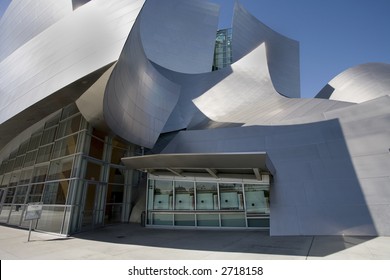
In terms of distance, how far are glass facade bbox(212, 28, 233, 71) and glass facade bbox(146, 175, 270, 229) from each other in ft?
104

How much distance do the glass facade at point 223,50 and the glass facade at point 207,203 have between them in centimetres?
3173

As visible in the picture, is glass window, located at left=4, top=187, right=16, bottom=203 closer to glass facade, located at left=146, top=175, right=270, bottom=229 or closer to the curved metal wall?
the curved metal wall

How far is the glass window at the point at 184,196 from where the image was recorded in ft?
36.3

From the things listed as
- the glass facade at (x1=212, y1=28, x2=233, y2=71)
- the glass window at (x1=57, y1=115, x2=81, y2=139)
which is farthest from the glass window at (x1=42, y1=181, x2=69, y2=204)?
the glass facade at (x1=212, y1=28, x2=233, y2=71)

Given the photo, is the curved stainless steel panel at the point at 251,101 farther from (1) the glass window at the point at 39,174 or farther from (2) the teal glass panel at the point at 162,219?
(1) the glass window at the point at 39,174

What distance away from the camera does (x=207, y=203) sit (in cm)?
1068

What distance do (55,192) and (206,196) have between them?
7.82m

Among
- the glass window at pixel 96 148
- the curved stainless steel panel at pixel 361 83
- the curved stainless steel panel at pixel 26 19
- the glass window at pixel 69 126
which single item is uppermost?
the curved stainless steel panel at pixel 26 19

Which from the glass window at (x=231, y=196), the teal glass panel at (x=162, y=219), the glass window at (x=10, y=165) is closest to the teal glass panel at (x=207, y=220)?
the glass window at (x=231, y=196)

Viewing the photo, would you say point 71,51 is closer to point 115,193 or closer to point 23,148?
point 115,193

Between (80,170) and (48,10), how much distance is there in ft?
40.8

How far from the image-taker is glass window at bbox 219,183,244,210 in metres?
10.1

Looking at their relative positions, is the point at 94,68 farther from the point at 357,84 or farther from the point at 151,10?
the point at 151,10

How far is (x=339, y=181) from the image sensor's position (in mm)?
8500
